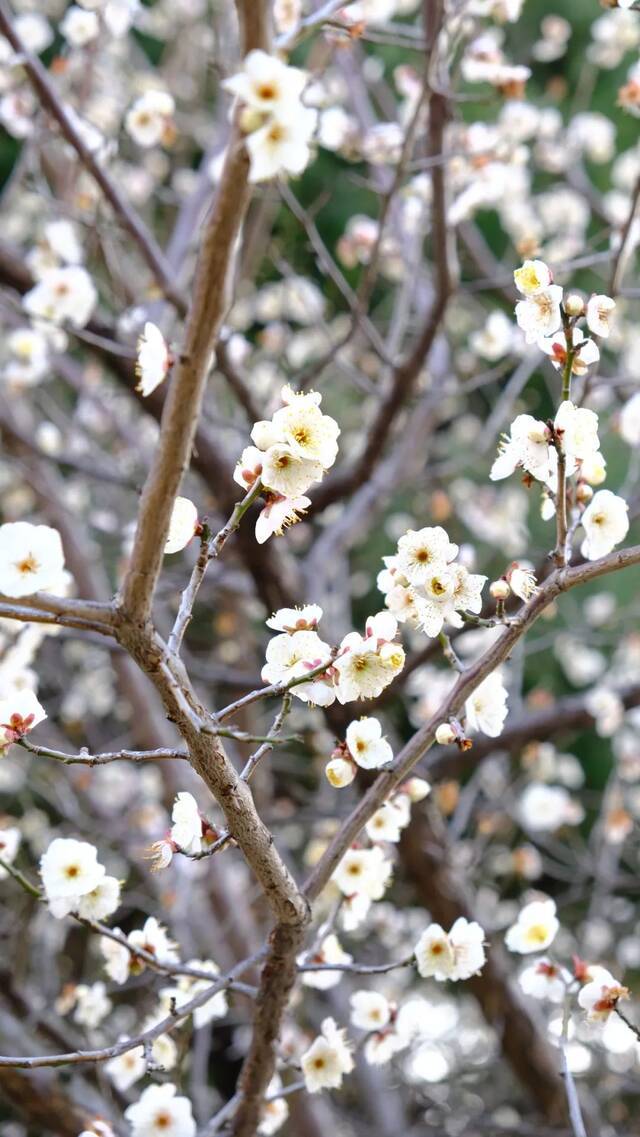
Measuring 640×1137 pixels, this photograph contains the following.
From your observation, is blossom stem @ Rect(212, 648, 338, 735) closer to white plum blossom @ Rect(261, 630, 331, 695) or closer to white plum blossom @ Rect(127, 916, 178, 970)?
white plum blossom @ Rect(261, 630, 331, 695)

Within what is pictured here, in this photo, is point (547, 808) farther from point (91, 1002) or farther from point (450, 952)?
point (450, 952)

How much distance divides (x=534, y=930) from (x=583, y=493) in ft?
1.87

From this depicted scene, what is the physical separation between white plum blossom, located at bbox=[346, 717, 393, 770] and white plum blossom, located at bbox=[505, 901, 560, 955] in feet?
1.23

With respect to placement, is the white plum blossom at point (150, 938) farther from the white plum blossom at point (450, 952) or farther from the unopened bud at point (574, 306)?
the unopened bud at point (574, 306)

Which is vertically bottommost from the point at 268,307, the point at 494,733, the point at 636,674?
the point at 494,733

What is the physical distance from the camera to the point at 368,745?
42.8 inches

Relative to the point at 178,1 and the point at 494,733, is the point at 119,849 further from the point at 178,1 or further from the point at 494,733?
the point at 178,1

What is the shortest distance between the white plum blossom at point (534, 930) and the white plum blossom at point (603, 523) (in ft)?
1.61

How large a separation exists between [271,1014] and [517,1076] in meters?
1.67

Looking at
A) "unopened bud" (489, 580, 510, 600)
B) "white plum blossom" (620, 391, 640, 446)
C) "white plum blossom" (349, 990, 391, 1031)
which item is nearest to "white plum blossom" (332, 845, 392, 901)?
"white plum blossom" (349, 990, 391, 1031)

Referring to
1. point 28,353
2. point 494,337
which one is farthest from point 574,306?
point 28,353

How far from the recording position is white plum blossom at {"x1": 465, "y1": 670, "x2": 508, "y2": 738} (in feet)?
3.65

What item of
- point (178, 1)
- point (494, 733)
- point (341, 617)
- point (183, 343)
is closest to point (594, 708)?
point (341, 617)

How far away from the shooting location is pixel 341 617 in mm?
3080
